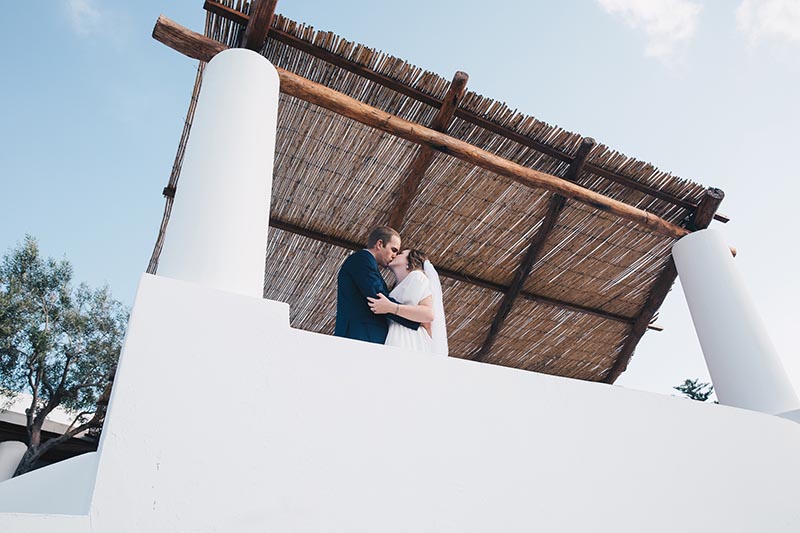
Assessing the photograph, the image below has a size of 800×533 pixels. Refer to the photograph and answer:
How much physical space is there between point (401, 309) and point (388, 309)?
0.05m

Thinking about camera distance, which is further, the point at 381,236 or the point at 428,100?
the point at 428,100

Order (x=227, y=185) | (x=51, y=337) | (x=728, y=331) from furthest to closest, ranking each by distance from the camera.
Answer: (x=51, y=337) < (x=728, y=331) < (x=227, y=185)

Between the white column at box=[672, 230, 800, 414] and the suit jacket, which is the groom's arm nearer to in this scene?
the suit jacket

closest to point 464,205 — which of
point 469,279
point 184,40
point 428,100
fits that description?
Answer: point 469,279

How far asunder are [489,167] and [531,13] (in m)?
2.65

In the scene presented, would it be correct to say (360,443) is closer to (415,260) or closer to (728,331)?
(415,260)

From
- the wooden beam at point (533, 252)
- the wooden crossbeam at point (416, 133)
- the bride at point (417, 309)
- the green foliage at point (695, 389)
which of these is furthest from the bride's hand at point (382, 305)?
the green foliage at point (695, 389)

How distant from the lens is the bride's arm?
1.96m

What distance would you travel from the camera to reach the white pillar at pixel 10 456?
6.29m

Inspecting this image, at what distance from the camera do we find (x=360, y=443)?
1.30 meters

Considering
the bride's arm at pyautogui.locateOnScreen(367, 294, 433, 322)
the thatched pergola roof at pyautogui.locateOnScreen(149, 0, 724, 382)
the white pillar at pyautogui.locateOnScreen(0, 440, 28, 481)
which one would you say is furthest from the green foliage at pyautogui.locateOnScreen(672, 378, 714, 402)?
the white pillar at pyautogui.locateOnScreen(0, 440, 28, 481)

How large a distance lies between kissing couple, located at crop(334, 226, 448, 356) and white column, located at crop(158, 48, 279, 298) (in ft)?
1.63

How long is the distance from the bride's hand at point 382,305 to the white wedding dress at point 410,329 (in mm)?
102

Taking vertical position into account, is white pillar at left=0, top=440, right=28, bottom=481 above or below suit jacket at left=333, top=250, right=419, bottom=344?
above
